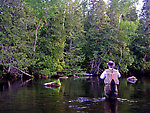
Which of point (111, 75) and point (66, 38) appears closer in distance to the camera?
point (111, 75)

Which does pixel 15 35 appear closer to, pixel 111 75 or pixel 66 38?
pixel 66 38

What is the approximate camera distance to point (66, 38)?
4059 cm

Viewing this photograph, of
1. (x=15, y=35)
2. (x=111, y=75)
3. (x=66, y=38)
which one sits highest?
(x=66, y=38)

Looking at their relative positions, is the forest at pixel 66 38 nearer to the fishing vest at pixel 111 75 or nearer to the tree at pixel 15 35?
the tree at pixel 15 35

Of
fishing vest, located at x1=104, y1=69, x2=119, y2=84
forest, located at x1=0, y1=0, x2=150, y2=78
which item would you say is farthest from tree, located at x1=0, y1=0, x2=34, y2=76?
fishing vest, located at x1=104, y1=69, x2=119, y2=84

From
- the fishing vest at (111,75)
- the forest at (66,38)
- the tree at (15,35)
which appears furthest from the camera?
the forest at (66,38)

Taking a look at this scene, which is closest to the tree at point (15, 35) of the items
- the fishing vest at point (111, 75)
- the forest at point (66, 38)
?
the forest at point (66, 38)

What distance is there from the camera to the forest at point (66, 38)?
3127 cm

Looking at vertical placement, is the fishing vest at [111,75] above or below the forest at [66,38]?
below

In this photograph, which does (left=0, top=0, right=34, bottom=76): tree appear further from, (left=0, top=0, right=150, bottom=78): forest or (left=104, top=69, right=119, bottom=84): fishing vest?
(left=104, top=69, right=119, bottom=84): fishing vest

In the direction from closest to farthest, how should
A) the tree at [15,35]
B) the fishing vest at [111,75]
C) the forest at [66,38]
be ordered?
the fishing vest at [111,75] → the tree at [15,35] → the forest at [66,38]

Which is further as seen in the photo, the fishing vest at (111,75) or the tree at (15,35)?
the tree at (15,35)

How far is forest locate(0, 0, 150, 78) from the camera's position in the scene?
31.3 meters

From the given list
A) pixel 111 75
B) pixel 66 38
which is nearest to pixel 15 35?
pixel 66 38
